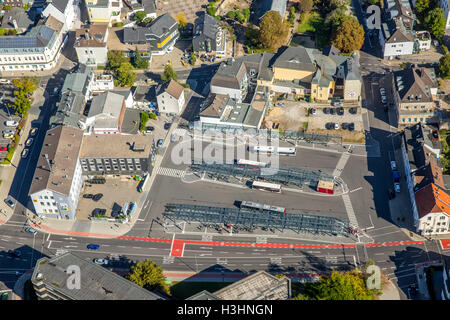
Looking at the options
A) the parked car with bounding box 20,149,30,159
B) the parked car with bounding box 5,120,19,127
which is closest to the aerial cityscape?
the parked car with bounding box 20,149,30,159

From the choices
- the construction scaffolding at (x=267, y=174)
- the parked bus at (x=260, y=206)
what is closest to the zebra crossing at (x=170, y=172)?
the construction scaffolding at (x=267, y=174)

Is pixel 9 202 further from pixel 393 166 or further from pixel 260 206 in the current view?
pixel 393 166

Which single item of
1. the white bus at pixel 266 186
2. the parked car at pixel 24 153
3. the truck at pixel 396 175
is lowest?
the parked car at pixel 24 153

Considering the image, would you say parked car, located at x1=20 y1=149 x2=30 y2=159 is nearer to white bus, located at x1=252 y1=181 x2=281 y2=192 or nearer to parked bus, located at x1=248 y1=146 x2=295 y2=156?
parked bus, located at x1=248 y1=146 x2=295 y2=156

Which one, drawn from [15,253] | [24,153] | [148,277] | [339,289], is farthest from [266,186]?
[24,153]

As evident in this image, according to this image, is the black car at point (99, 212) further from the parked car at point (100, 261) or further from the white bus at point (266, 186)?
the white bus at point (266, 186)

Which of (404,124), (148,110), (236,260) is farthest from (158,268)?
(404,124)

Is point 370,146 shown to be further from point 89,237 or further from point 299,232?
point 89,237

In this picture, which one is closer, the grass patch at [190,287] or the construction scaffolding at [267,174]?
the grass patch at [190,287]
